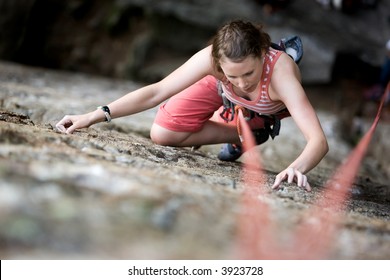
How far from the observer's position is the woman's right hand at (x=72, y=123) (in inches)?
91.3

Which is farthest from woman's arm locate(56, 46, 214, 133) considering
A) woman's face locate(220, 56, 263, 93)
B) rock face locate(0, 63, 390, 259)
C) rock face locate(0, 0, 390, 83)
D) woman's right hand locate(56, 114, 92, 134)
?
rock face locate(0, 0, 390, 83)

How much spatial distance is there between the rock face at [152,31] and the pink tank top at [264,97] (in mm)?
4043

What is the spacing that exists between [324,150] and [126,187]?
97cm

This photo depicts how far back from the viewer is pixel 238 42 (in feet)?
6.68

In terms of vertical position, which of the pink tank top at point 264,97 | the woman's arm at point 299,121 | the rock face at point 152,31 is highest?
the rock face at point 152,31

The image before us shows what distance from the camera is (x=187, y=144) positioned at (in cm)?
288

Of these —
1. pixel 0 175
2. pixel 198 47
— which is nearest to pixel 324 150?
pixel 0 175

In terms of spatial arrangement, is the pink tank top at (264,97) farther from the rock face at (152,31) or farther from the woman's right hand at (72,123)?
the rock face at (152,31)

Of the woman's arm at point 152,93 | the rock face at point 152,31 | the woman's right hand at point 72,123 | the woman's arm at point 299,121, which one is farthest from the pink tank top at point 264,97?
the rock face at point 152,31

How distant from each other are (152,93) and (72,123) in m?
0.40

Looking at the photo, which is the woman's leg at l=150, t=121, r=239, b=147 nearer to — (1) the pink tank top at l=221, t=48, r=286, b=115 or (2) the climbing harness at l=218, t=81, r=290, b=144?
(2) the climbing harness at l=218, t=81, r=290, b=144

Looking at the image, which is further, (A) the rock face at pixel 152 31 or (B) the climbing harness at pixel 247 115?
(A) the rock face at pixel 152 31

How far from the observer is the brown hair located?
80.3 inches
